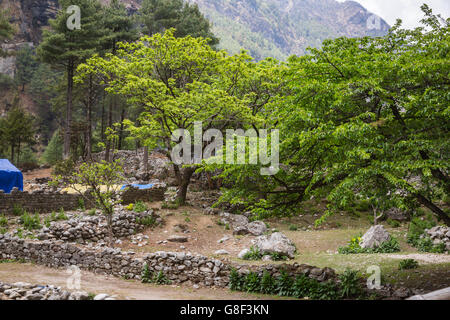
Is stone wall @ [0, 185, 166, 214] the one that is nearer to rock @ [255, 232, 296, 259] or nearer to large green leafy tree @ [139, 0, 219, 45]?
rock @ [255, 232, 296, 259]

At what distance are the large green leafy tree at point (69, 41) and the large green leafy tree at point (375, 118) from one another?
2356 cm

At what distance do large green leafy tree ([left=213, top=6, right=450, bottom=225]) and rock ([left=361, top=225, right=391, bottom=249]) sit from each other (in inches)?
217

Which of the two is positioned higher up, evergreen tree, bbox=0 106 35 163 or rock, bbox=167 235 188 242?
evergreen tree, bbox=0 106 35 163

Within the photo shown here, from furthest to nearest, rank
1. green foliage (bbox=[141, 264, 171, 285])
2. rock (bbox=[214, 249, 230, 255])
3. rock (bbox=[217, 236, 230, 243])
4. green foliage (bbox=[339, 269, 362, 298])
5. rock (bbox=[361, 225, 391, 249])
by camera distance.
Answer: rock (bbox=[217, 236, 230, 243]), rock (bbox=[361, 225, 391, 249]), rock (bbox=[214, 249, 230, 255]), green foliage (bbox=[141, 264, 171, 285]), green foliage (bbox=[339, 269, 362, 298])

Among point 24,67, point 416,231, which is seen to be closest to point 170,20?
point 416,231

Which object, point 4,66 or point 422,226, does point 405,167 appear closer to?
point 422,226

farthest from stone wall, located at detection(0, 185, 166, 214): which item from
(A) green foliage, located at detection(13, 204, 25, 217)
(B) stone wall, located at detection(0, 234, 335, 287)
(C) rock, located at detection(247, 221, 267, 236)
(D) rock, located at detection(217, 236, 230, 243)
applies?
(C) rock, located at detection(247, 221, 267, 236)

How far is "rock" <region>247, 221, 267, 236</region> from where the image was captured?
15705 millimetres

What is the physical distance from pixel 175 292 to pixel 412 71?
8.06 m

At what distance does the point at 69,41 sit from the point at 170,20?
9.74 metres

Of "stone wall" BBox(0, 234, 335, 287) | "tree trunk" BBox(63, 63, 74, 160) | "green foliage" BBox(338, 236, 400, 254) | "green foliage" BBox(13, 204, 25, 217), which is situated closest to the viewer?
"stone wall" BBox(0, 234, 335, 287)

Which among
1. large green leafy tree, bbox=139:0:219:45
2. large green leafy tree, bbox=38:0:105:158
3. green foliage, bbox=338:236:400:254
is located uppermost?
large green leafy tree, bbox=139:0:219:45
